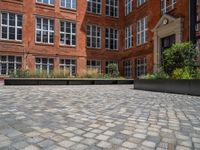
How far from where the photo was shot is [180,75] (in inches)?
434

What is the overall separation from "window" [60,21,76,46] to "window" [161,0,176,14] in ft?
33.9

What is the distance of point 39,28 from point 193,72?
1792cm

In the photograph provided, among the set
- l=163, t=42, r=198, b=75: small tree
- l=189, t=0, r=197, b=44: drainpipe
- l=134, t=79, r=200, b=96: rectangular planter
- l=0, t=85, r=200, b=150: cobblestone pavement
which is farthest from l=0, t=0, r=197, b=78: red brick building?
l=0, t=85, r=200, b=150: cobblestone pavement

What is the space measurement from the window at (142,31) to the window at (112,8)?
16.3 feet

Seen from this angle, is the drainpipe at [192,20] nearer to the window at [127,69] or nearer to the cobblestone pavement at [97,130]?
the window at [127,69]

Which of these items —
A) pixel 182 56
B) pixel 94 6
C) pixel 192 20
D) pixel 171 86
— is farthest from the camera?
pixel 94 6

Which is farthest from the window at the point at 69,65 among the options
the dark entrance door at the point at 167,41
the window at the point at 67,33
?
the dark entrance door at the point at 167,41

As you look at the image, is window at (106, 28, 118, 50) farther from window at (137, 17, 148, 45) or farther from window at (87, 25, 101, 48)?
window at (137, 17, 148, 45)

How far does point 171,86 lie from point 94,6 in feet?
66.4

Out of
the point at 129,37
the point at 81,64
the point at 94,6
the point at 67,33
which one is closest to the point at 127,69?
the point at 129,37

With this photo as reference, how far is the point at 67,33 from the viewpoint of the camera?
85.6 feet

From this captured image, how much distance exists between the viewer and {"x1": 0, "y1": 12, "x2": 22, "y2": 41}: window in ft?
74.4

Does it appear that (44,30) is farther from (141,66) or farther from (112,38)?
(141,66)

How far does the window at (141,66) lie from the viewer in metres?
24.3
